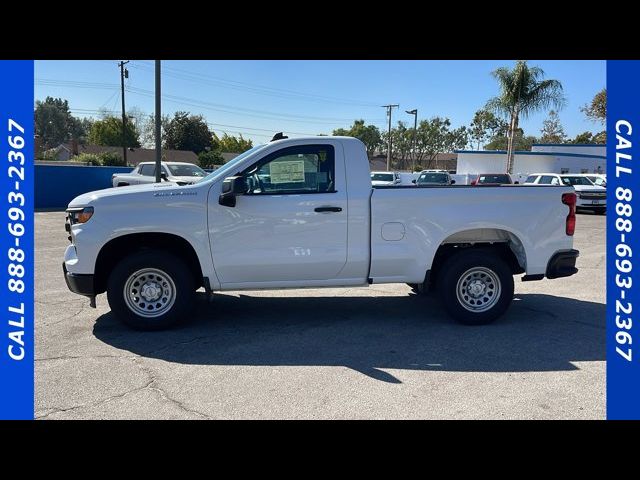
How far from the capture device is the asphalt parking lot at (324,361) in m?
3.73

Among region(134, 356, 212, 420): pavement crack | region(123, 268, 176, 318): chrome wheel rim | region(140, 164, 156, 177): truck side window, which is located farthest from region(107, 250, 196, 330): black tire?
region(140, 164, 156, 177): truck side window

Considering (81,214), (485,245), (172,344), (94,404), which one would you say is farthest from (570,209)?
(81,214)

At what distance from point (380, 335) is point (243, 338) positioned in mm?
1537

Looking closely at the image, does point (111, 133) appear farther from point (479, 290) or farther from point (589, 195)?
point (479, 290)

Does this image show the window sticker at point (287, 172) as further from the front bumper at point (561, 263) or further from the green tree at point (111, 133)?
the green tree at point (111, 133)

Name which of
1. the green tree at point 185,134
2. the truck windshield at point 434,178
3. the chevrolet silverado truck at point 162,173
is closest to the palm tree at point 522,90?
the truck windshield at point 434,178

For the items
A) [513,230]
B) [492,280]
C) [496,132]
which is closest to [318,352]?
[492,280]

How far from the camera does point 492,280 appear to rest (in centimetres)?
569

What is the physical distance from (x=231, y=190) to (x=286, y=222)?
70 centimetres

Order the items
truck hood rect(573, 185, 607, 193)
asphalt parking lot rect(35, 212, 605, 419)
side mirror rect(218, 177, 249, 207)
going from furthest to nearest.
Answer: truck hood rect(573, 185, 607, 193), side mirror rect(218, 177, 249, 207), asphalt parking lot rect(35, 212, 605, 419)

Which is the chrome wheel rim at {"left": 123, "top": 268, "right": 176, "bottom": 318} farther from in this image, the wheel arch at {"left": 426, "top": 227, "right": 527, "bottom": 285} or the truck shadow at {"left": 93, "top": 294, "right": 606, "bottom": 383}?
the wheel arch at {"left": 426, "top": 227, "right": 527, "bottom": 285}

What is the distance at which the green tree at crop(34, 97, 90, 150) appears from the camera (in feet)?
354

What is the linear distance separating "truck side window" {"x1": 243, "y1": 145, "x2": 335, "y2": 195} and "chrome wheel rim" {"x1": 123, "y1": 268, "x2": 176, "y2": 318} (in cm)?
142

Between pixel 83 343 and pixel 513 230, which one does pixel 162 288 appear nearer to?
pixel 83 343
